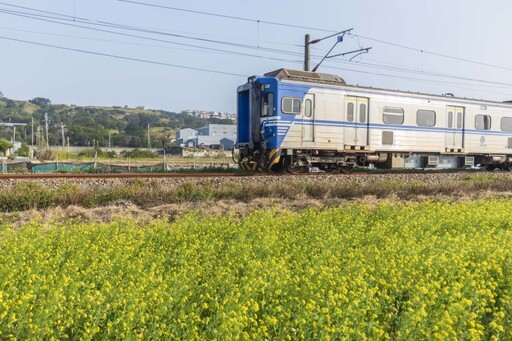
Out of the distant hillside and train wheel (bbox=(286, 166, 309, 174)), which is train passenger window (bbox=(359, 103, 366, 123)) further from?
A: the distant hillside

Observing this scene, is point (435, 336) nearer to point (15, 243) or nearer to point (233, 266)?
point (233, 266)

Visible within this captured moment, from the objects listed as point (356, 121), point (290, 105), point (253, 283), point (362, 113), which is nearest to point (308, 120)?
point (290, 105)

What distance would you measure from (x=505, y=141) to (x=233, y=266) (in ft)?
74.4

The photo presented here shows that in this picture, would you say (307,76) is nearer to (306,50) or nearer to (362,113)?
(362,113)

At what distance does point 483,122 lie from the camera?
72.9 ft

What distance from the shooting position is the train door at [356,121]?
17.5m

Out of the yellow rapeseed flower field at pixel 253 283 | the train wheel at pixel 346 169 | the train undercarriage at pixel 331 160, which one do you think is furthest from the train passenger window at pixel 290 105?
the yellow rapeseed flower field at pixel 253 283

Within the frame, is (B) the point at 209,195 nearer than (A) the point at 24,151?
Yes

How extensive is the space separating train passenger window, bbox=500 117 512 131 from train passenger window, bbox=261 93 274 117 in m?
13.8

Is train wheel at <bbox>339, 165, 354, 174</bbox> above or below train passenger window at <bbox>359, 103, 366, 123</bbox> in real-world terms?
below

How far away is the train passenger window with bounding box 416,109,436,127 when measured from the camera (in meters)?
19.6

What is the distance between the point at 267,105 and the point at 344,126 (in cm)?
328

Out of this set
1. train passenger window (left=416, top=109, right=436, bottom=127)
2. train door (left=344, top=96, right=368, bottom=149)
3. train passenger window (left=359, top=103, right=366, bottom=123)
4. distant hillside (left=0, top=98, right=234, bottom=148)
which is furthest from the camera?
distant hillside (left=0, top=98, right=234, bottom=148)

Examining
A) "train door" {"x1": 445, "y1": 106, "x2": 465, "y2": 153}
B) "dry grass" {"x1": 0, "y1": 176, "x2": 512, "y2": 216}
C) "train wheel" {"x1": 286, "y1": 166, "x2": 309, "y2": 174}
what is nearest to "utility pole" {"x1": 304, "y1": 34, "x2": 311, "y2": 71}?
"train wheel" {"x1": 286, "y1": 166, "x2": 309, "y2": 174}
